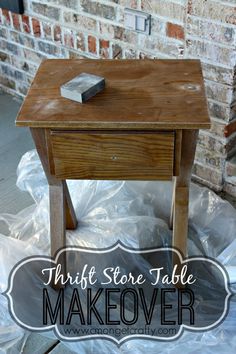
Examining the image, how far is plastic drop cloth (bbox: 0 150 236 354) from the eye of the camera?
1.29 m

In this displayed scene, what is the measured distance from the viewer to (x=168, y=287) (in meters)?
1.46

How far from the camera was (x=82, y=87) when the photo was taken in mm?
1219

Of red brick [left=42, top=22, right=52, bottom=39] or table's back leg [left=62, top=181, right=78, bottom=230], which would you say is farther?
red brick [left=42, top=22, right=52, bottom=39]

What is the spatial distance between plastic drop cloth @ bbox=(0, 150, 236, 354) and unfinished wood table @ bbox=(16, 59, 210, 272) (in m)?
0.25

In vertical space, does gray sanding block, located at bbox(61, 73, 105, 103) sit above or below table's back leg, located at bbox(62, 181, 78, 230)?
above

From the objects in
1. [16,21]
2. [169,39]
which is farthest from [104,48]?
[16,21]

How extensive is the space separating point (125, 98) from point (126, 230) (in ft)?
1.63

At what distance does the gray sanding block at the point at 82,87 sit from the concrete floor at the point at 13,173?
2.19 ft

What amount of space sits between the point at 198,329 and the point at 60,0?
1472 millimetres

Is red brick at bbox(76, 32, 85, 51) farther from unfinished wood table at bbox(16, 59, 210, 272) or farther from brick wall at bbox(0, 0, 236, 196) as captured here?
unfinished wood table at bbox(16, 59, 210, 272)

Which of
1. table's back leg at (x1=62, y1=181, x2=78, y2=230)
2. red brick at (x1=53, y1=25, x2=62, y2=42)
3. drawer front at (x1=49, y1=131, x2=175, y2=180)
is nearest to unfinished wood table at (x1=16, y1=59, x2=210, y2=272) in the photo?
drawer front at (x1=49, y1=131, x2=175, y2=180)

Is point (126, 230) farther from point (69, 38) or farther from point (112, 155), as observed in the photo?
point (69, 38)

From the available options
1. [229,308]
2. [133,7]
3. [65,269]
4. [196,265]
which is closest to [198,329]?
[229,308]

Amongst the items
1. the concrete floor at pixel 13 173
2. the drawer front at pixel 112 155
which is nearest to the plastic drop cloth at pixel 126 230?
the concrete floor at pixel 13 173
